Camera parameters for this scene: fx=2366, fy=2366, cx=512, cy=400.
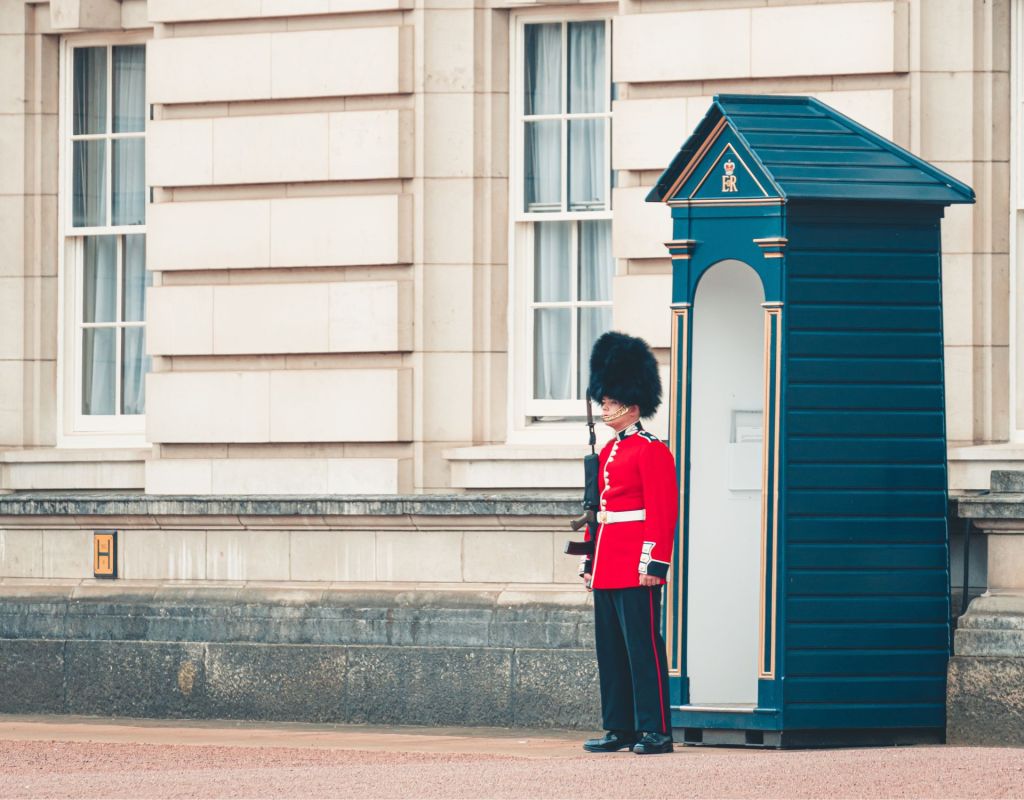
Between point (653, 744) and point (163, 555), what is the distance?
12.0ft

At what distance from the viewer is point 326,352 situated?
11906mm

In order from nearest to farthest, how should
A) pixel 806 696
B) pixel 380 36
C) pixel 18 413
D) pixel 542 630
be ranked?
pixel 806 696, pixel 542 630, pixel 380 36, pixel 18 413

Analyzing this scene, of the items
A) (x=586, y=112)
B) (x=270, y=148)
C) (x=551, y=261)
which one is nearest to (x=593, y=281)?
(x=551, y=261)

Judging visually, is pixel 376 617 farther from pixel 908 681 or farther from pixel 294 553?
pixel 908 681

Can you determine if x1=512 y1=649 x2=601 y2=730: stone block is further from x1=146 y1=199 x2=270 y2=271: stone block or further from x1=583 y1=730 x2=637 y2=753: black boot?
x1=146 y1=199 x2=270 y2=271: stone block

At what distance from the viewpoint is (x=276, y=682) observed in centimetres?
1152

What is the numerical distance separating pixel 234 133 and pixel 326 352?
124 cm

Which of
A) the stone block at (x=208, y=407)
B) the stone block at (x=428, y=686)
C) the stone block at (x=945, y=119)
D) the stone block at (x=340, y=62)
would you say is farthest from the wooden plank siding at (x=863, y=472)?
the stone block at (x=208, y=407)

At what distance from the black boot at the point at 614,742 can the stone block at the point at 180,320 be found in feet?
11.8

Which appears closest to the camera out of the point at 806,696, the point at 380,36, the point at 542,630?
the point at 806,696

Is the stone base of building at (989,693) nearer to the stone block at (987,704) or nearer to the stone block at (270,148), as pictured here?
the stone block at (987,704)

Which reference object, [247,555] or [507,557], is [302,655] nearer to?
[247,555]

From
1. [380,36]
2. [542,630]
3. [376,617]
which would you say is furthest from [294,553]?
[380,36]

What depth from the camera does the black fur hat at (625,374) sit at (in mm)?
9531
